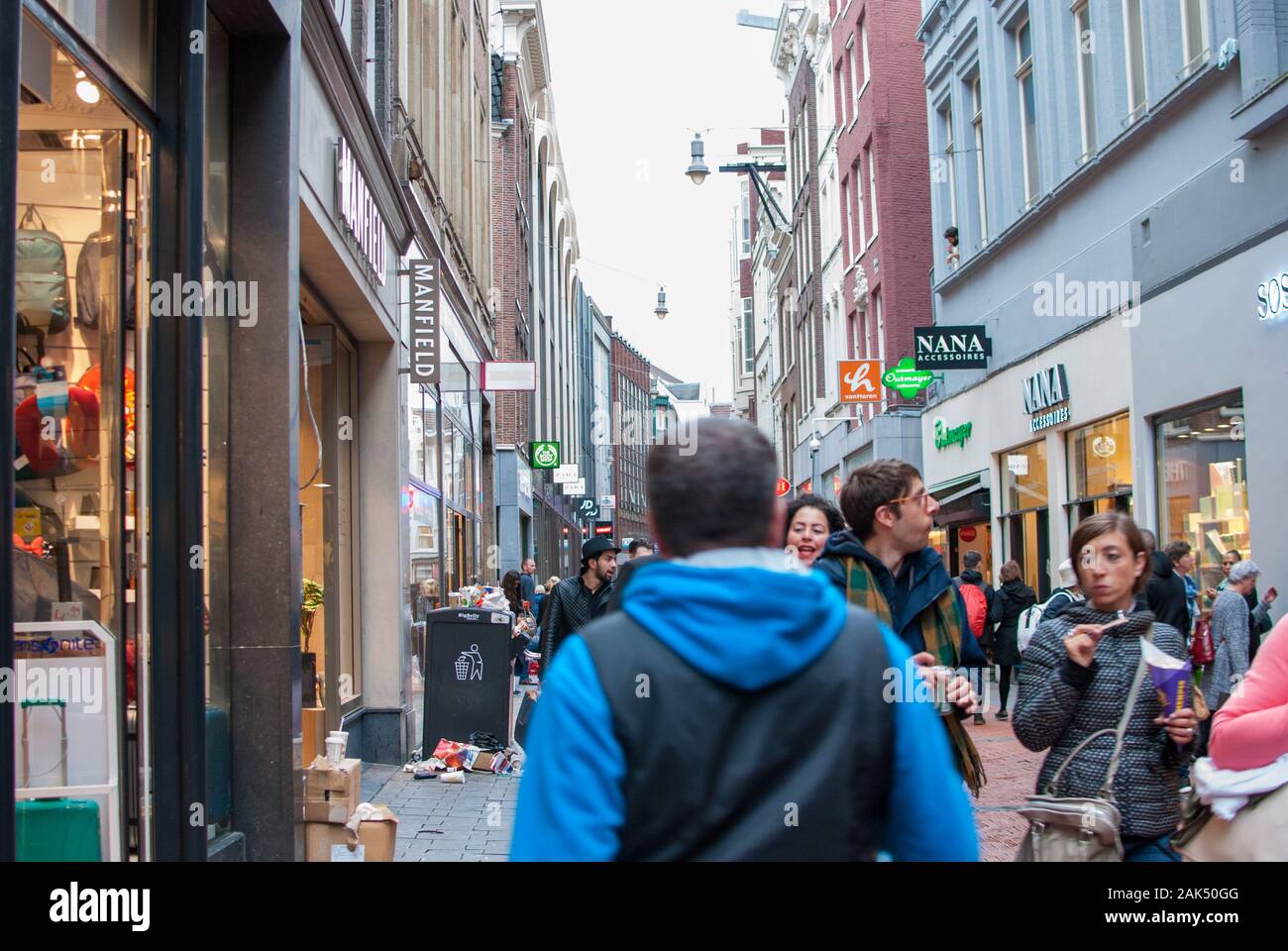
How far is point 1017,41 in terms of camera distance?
20516 mm

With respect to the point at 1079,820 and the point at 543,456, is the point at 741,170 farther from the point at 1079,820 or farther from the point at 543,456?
the point at 1079,820

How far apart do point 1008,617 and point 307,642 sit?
312 inches

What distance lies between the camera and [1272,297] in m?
11.8

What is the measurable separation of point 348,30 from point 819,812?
10.4 metres

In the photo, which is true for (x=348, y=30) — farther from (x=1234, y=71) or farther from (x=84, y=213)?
(x=1234, y=71)

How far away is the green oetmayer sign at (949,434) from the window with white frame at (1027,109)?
4459mm

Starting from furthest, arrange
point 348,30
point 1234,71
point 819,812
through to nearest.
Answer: point 1234,71, point 348,30, point 819,812

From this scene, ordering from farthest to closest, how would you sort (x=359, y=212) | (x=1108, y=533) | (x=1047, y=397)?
(x=1047, y=397) → (x=359, y=212) → (x=1108, y=533)

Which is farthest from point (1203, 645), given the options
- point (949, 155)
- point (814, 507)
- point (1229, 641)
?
point (949, 155)

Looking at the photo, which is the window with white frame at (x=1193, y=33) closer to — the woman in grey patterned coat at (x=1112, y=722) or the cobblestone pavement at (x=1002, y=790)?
the cobblestone pavement at (x=1002, y=790)

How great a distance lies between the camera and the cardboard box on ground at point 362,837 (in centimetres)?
699

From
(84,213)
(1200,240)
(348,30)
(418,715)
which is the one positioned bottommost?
(418,715)
